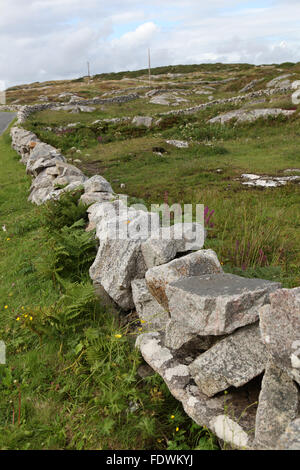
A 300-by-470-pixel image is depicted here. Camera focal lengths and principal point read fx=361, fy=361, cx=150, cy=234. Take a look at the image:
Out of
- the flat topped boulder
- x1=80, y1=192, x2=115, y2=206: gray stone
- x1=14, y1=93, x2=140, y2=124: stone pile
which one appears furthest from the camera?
x1=14, y1=93, x2=140, y2=124: stone pile

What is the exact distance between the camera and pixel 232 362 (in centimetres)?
348

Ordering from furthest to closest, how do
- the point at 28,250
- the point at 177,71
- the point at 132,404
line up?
the point at 177,71
the point at 28,250
the point at 132,404

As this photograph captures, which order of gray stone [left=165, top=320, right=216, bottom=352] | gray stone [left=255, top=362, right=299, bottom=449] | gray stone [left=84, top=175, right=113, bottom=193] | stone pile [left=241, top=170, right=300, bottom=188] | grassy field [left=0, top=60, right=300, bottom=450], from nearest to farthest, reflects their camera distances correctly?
gray stone [left=255, top=362, right=299, bottom=449], grassy field [left=0, top=60, right=300, bottom=450], gray stone [left=165, top=320, right=216, bottom=352], gray stone [left=84, top=175, right=113, bottom=193], stone pile [left=241, top=170, right=300, bottom=188]

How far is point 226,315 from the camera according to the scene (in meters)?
3.51

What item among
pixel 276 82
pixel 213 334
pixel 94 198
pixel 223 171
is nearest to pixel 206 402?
pixel 213 334

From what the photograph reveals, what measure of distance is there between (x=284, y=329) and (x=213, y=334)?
807 mm

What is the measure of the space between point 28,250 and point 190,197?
15.9 feet

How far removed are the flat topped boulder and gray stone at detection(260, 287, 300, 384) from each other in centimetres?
40

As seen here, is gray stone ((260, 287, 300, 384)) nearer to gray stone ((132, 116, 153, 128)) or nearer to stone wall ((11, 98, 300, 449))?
stone wall ((11, 98, 300, 449))

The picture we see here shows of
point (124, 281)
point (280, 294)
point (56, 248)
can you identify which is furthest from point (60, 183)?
point (280, 294)

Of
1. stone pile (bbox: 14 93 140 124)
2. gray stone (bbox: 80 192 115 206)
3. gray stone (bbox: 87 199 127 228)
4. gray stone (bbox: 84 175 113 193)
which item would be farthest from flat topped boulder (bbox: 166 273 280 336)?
stone pile (bbox: 14 93 140 124)

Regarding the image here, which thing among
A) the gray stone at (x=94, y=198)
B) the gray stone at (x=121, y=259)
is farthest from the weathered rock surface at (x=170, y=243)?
the gray stone at (x=94, y=198)

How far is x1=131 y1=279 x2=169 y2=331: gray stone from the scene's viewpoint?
4.66 meters

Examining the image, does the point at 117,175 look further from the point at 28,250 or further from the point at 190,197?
the point at 28,250
